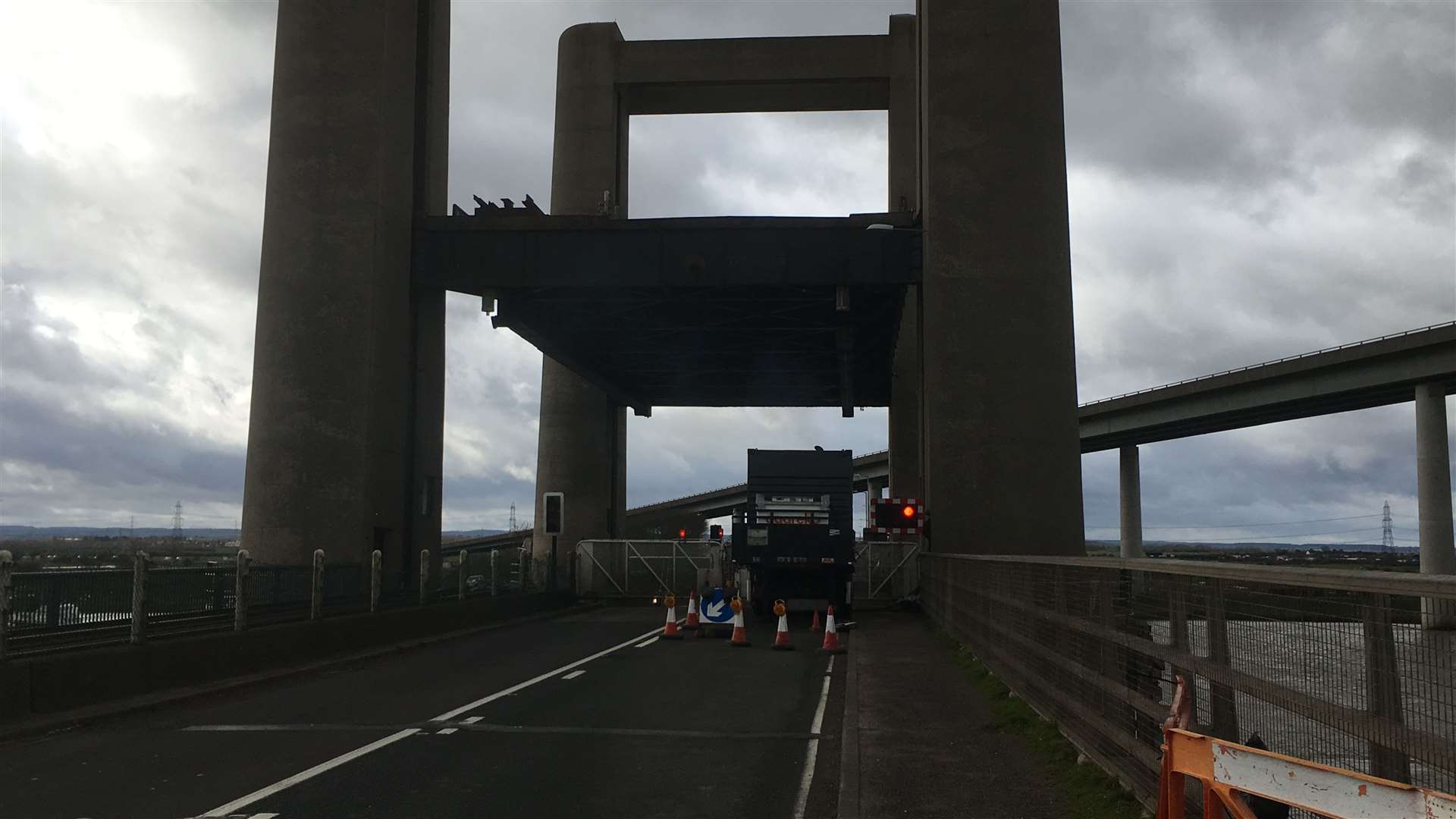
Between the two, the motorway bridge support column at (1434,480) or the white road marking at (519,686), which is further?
the motorway bridge support column at (1434,480)

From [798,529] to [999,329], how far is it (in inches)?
332

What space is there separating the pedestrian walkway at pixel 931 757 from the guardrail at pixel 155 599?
27.4 feet

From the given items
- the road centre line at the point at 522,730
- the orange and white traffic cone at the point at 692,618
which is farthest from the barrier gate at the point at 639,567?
the road centre line at the point at 522,730

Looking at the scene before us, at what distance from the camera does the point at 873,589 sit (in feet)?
123

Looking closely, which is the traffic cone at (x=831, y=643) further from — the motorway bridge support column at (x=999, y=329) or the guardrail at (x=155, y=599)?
the motorway bridge support column at (x=999, y=329)

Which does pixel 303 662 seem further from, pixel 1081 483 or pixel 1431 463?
pixel 1431 463

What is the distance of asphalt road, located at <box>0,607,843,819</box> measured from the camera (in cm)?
850

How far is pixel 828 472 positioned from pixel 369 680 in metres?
16.8

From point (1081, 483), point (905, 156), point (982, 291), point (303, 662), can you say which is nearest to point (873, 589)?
point (1081, 483)

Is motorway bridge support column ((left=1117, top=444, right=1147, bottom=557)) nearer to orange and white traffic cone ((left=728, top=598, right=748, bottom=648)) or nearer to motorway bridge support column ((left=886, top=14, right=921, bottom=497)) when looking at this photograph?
motorway bridge support column ((left=886, top=14, right=921, bottom=497))

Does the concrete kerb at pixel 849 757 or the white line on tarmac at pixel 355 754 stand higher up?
the concrete kerb at pixel 849 757

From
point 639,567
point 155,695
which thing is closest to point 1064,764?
point 155,695

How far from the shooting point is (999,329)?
Result: 3397 cm

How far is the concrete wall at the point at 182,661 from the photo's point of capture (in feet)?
40.1
